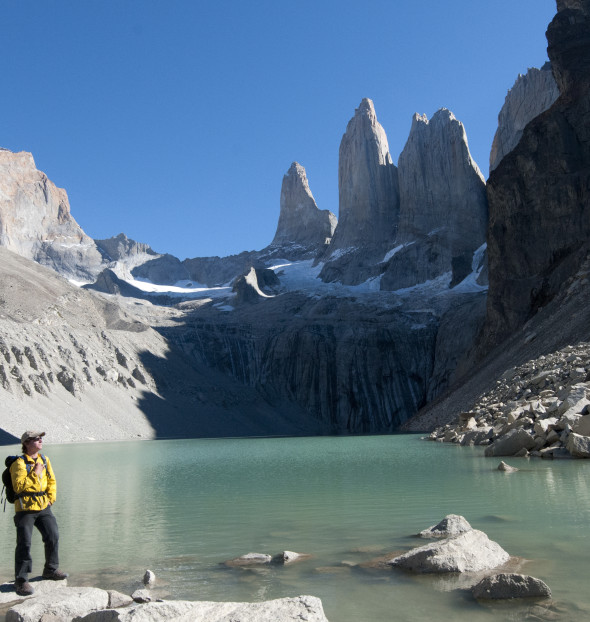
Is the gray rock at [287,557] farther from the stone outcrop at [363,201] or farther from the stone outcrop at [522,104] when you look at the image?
the stone outcrop at [363,201]

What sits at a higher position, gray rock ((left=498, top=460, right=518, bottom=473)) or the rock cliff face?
the rock cliff face

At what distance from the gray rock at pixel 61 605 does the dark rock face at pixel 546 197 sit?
50.3 meters

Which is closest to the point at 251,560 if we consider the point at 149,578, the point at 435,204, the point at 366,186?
the point at 149,578

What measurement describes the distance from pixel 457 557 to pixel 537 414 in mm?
15149

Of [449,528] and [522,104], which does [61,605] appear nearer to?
[449,528]

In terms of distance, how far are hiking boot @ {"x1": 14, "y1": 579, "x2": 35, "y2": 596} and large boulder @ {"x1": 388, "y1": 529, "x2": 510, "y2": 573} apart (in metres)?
3.65

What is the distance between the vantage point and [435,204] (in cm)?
10856

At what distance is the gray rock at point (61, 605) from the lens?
18.6ft

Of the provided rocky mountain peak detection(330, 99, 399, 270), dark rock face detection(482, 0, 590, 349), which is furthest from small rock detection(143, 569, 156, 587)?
rocky mountain peak detection(330, 99, 399, 270)

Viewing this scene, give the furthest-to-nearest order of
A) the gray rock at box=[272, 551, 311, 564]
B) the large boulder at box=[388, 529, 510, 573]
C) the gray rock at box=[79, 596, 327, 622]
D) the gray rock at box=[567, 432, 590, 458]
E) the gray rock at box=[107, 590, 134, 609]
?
the gray rock at box=[567, 432, 590, 458], the gray rock at box=[272, 551, 311, 564], the large boulder at box=[388, 529, 510, 573], the gray rock at box=[107, 590, 134, 609], the gray rock at box=[79, 596, 327, 622]

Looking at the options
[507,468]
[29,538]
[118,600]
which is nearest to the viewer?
[118,600]

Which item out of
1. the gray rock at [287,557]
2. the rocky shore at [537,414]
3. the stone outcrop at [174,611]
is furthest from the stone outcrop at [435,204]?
the stone outcrop at [174,611]

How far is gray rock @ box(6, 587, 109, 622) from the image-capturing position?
568 cm

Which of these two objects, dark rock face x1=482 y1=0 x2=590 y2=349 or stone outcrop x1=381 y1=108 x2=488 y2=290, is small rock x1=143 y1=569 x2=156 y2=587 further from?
stone outcrop x1=381 y1=108 x2=488 y2=290
